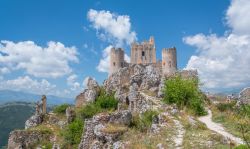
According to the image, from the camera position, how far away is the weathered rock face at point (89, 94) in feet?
182

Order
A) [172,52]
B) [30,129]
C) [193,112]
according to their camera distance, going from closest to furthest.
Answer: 1. [193,112]
2. [30,129]
3. [172,52]

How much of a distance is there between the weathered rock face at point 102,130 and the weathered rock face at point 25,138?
2168cm

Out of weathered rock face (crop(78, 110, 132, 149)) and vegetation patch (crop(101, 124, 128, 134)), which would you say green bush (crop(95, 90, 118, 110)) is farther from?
vegetation patch (crop(101, 124, 128, 134))

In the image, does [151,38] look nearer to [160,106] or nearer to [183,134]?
[160,106]

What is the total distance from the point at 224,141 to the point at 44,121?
133 ft

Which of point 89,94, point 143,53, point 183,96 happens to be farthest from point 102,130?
point 143,53

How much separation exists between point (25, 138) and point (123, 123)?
82.6ft

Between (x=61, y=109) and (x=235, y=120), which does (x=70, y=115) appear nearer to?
(x=61, y=109)

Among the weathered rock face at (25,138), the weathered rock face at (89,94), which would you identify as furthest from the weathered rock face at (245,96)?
the weathered rock face at (25,138)

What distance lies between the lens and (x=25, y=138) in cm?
5034

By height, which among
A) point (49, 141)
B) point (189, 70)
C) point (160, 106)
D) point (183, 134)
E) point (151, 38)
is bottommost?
point (49, 141)

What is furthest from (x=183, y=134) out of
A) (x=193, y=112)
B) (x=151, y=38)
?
(x=151, y=38)

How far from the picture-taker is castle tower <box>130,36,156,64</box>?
8975cm

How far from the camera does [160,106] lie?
1342 inches
